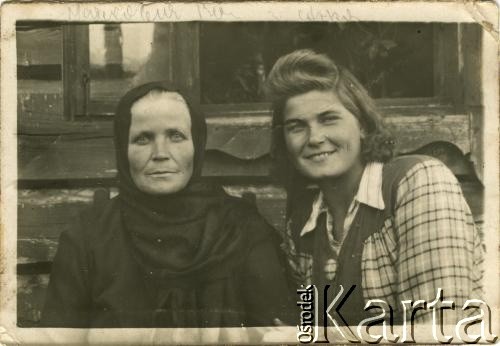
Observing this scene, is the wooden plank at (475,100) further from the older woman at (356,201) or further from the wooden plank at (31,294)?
the wooden plank at (31,294)

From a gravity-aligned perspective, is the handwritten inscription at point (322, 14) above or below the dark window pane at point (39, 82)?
above

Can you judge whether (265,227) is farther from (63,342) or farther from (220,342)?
(63,342)

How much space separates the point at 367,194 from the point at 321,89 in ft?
1.15

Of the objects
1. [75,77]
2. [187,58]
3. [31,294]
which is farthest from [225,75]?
[31,294]

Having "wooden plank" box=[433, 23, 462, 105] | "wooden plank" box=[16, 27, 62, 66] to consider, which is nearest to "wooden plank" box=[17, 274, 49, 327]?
"wooden plank" box=[16, 27, 62, 66]

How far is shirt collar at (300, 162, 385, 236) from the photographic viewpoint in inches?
81.0

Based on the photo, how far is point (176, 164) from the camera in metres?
2.06

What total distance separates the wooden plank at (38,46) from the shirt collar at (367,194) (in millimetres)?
909

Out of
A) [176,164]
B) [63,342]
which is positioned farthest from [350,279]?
[63,342]

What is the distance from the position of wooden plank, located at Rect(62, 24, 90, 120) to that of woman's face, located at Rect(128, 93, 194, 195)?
0.16 m

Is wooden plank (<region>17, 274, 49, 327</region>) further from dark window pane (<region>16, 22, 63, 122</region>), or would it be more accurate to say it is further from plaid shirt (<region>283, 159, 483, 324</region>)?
plaid shirt (<region>283, 159, 483, 324</region>)

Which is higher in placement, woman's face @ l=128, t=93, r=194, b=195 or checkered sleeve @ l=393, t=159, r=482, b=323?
woman's face @ l=128, t=93, r=194, b=195

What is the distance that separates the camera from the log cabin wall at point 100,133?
2057 millimetres

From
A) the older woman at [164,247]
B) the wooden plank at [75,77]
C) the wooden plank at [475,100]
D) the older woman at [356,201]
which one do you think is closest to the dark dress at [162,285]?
the older woman at [164,247]
